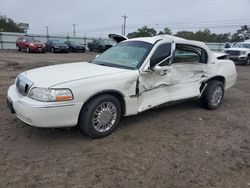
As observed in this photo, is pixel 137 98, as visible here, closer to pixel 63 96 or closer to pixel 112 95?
pixel 112 95

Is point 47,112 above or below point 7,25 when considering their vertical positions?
below

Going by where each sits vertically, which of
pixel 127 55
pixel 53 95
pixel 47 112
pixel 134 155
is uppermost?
pixel 127 55

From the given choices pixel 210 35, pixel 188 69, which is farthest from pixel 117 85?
pixel 210 35

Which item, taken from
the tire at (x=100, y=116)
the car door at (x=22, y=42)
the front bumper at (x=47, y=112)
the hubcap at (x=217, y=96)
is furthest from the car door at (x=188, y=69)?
the car door at (x=22, y=42)

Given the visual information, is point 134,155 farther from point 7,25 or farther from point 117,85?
point 7,25

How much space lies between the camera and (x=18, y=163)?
3.22 m

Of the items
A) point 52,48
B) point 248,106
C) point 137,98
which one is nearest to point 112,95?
point 137,98

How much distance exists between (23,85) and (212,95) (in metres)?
3.98

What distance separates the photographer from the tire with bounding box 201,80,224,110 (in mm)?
5629

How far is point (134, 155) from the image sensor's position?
3.53 metres

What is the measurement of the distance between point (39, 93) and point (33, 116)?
327 millimetres

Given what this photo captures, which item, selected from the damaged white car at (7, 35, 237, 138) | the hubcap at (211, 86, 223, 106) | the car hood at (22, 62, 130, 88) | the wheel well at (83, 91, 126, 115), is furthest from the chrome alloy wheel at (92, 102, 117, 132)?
the hubcap at (211, 86, 223, 106)

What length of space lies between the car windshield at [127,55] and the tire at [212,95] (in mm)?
1901

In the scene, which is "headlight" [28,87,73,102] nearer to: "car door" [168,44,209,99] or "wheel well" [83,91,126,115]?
"wheel well" [83,91,126,115]
